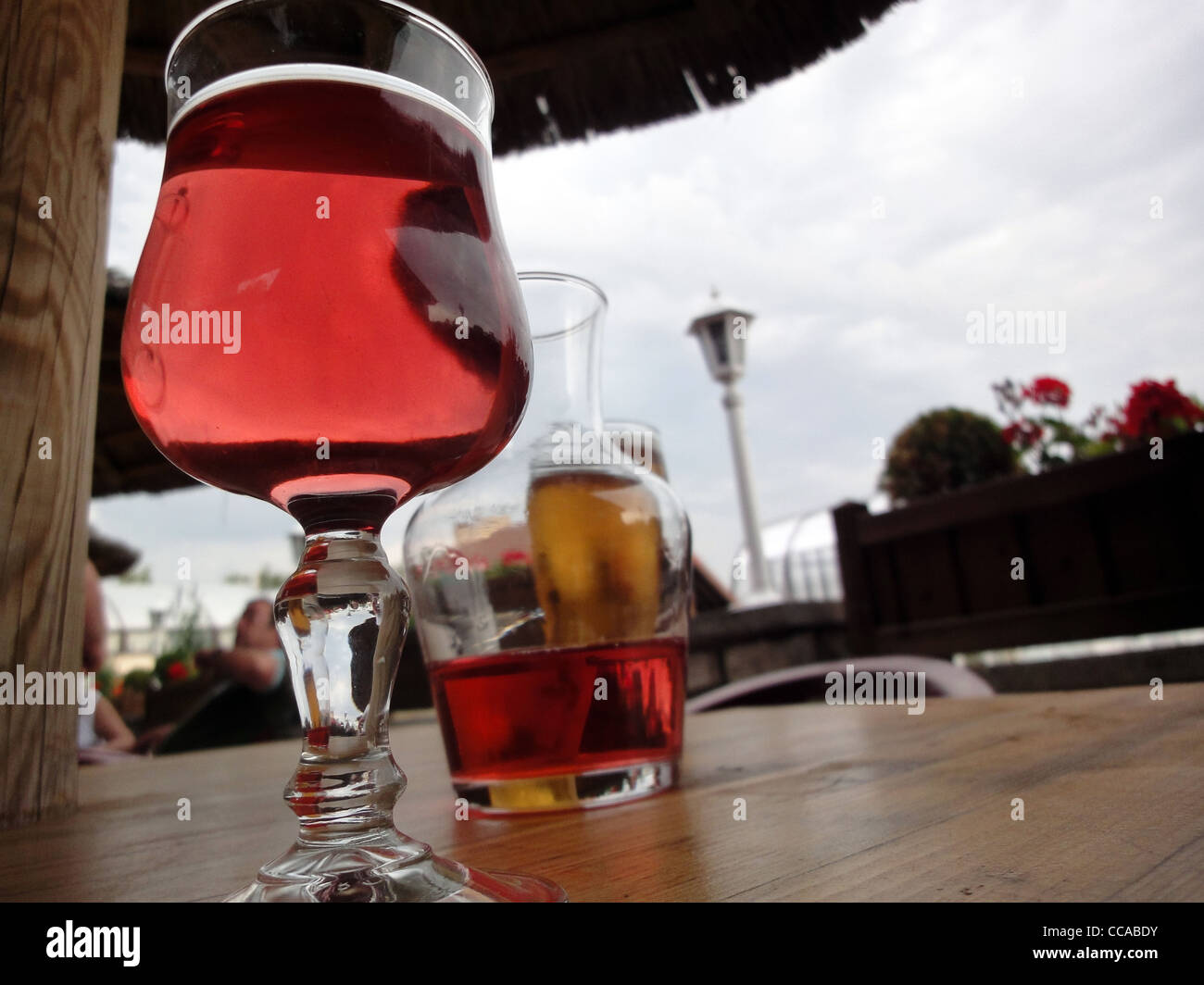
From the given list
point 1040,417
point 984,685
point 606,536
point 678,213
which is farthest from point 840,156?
point 606,536

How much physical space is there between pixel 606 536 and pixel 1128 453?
248 cm

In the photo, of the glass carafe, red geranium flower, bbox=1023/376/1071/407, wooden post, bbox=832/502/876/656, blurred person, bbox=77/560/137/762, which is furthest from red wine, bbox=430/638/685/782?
red geranium flower, bbox=1023/376/1071/407

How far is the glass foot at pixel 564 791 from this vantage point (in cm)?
62

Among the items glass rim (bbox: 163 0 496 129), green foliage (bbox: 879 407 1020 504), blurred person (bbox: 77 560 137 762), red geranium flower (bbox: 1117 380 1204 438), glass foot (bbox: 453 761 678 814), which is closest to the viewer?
glass rim (bbox: 163 0 496 129)

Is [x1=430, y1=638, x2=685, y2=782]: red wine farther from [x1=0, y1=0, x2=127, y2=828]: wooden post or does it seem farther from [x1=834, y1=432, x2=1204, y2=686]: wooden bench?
[x1=834, y1=432, x2=1204, y2=686]: wooden bench

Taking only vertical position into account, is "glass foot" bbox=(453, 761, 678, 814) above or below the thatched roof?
below

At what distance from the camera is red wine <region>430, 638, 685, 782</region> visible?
628 mm

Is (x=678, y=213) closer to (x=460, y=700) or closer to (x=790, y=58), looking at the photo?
(x=790, y=58)

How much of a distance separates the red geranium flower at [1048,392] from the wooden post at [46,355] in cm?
347

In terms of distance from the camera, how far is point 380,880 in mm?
320

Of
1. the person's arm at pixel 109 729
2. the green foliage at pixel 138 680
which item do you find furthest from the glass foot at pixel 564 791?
the green foliage at pixel 138 680

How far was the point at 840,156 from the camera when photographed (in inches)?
290

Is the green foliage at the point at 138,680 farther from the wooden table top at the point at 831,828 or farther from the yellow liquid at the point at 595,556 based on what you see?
the yellow liquid at the point at 595,556

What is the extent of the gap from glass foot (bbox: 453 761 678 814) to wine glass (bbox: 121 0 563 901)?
9.7 inches
